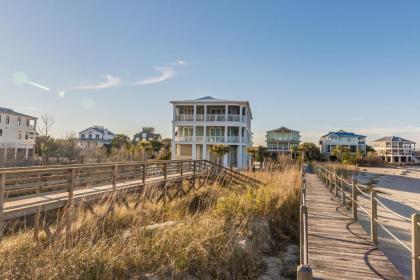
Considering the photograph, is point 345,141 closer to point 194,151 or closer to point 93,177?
point 194,151

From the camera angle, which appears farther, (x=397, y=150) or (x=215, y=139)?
(x=397, y=150)

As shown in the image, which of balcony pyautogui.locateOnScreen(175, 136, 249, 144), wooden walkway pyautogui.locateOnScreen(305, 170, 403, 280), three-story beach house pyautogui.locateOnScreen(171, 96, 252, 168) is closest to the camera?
wooden walkway pyautogui.locateOnScreen(305, 170, 403, 280)

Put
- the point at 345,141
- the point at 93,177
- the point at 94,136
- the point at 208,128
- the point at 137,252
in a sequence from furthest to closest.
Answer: the point at 94,136 → the point at 345,141 → the point at 208,128 → the point at 93,177 → the point at 137,252

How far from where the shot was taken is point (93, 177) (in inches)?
360

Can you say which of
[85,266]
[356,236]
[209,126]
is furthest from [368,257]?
[209,126]

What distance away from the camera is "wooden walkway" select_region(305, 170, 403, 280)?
14.6 feet

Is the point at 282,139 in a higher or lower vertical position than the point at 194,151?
higher

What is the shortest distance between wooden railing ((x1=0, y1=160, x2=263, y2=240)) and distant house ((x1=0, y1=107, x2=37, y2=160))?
32086 millimetres

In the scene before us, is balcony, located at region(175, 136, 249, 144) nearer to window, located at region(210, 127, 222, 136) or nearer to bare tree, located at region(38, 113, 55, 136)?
window, located at region(210, 127, 222, 136)

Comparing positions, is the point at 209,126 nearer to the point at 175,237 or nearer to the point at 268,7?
the point at 268,7

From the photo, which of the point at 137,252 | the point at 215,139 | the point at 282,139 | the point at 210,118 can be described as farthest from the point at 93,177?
the point at 282,139

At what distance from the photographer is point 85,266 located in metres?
4.23

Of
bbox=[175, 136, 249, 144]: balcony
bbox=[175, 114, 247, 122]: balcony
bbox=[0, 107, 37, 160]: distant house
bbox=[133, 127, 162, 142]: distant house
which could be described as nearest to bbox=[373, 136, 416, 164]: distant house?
bbox=[133, 127, 162, 142]: distant house

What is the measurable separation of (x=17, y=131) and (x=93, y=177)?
42.5 m
